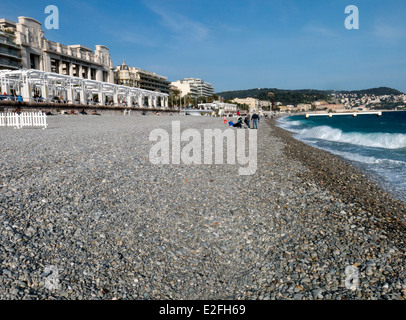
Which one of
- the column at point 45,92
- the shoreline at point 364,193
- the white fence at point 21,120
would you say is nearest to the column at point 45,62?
the column at point 45,92

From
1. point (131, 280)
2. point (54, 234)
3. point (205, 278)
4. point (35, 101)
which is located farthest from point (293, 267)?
point (35, 101)

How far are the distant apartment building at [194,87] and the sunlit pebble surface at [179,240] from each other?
159321 millimetres

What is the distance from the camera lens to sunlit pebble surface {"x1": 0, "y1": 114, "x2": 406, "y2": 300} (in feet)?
10.9

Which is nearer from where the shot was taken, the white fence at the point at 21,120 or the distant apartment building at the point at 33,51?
the white fence at the point at 21,120

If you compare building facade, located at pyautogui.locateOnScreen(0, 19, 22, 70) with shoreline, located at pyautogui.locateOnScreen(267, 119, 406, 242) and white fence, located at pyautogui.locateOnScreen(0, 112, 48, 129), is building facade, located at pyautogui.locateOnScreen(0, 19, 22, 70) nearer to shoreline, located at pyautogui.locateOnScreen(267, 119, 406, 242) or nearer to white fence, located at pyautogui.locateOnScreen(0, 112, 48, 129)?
white fence, located at pyautogui.locateOnScreen(0, 112, 48, 129)

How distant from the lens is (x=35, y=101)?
32281 mm

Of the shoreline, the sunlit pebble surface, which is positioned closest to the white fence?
the sunlit pebble surface

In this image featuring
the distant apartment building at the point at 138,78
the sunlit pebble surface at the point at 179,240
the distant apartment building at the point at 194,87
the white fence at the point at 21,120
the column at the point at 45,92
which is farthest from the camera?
the distant apartment building at the point at 194,87

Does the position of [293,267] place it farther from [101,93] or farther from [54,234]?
A: [101,93]

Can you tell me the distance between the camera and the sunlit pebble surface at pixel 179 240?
3.31m

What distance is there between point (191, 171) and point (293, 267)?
5.11 meters

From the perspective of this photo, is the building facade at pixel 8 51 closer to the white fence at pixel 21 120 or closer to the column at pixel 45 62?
the column at pixel 45 62

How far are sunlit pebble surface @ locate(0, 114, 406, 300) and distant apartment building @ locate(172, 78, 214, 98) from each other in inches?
6272

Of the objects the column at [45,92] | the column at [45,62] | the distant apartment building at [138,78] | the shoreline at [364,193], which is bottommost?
the shoreline at [364,193]
